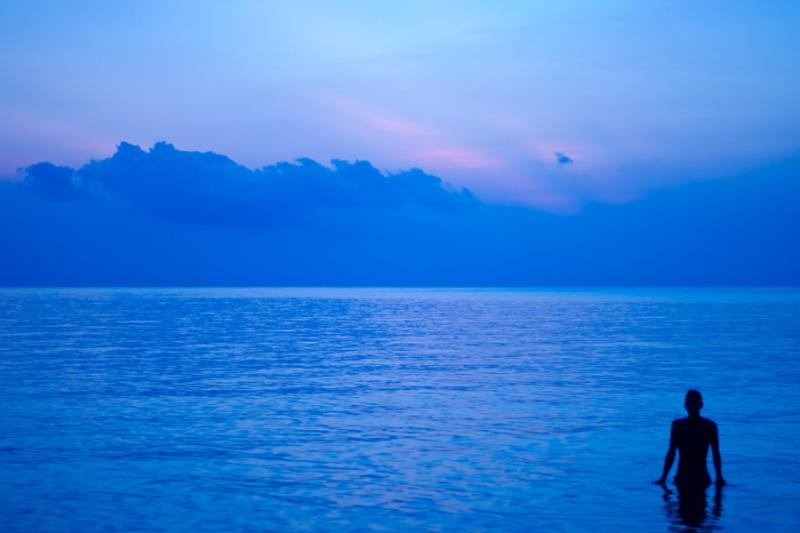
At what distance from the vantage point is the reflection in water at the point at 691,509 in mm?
12688

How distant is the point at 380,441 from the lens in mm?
19656

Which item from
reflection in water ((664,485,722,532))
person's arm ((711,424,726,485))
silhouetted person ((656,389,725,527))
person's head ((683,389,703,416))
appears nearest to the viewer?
reflection in water ((664,485,722,532))

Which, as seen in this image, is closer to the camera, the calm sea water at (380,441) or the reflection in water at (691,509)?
the reflection in water at (691,509)

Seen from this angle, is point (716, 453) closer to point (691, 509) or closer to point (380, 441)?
point (691, 509)

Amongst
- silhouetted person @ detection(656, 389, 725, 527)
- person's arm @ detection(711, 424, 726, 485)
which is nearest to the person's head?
silhouetted person @ detection(656, 389, 725, 527)

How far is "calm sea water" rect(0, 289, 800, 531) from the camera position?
44.7 ft

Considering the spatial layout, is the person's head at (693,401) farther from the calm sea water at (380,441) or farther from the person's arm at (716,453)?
the calm sea water at (380,441)

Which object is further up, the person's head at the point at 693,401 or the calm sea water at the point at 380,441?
the person's head at the point at 693,401

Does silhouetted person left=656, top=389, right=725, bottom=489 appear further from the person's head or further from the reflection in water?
the reflection in water

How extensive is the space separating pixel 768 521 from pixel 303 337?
49464 millimetres

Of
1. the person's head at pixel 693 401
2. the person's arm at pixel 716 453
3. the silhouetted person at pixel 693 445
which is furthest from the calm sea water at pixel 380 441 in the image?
the person's head at pixel 693 401

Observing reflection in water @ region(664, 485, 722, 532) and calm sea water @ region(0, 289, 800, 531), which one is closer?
reflection in water @ region(664, 485, 722, 532)

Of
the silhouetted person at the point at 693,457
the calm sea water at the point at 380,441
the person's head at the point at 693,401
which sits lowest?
the calm sea water at the point at 380,441

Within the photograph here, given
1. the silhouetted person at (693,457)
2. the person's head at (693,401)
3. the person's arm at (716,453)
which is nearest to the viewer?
the person's head at (693,401)
